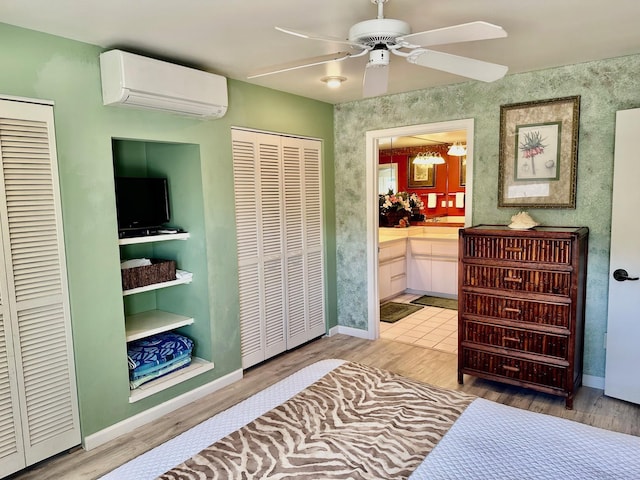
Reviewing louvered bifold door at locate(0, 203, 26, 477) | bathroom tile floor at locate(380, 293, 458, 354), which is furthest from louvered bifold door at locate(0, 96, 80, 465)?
bathroom tile floor at locate(380, 293, 458, 354)

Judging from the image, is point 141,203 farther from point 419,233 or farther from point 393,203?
point 393,203

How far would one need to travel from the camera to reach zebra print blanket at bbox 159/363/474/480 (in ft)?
4.91

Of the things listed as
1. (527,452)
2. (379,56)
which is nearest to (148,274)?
(379,56)

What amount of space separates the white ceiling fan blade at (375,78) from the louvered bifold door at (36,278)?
172 centimetres

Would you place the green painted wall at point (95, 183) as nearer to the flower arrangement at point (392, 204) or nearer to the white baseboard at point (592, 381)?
the white baseboard at point (592, 381)

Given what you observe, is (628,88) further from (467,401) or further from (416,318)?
(416,318)

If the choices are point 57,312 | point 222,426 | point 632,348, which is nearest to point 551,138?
point 632,348

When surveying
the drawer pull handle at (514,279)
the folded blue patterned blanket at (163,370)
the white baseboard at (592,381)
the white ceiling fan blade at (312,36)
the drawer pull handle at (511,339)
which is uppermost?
the white ceiling fan blade at (312,36)

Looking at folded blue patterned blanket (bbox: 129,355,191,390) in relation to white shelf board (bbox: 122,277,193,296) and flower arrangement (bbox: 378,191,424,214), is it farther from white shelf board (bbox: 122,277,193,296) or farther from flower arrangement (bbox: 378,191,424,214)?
flower arrangement (bbox: 378,191,424,214)

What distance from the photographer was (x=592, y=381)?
10.9ft

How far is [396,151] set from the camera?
320 inches

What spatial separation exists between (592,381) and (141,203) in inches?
142

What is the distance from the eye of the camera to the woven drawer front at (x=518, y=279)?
2.92 meters

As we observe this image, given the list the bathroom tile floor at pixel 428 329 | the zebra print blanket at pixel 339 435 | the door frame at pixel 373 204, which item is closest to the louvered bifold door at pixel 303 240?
the door frame at pixel 373 204
